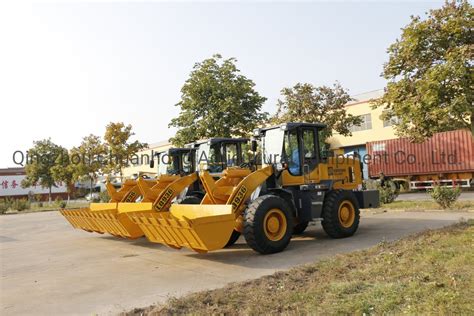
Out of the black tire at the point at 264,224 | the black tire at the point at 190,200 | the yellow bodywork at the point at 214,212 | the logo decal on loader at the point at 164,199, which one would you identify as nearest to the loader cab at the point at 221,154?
the black tire at the point at 190,200

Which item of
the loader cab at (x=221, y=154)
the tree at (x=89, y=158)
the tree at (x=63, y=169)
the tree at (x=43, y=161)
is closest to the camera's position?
the loader cab at (x=221, y=154)

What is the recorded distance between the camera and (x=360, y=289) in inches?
206

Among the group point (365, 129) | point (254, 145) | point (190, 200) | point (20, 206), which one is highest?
point (365, 129)

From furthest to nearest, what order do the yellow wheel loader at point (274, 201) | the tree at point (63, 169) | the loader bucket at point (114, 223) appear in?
the tree at point (63, 169) < the loader bucket at point (114, 223) < the yellow wheel loader at point (274, 201)

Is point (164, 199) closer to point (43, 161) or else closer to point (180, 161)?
point (180, 161)

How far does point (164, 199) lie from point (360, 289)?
601 cm

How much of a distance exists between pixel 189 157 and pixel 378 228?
618 centimetres

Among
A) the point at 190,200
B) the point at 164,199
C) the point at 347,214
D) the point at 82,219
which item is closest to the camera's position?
the point at 164,199

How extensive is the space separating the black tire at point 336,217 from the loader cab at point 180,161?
5.11m

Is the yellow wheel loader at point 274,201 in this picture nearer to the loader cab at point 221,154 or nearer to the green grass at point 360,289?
the green grass at point 360,289

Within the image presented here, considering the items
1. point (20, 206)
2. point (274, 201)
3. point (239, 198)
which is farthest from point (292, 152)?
point (20, 206)

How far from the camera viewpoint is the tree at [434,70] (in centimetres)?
1064

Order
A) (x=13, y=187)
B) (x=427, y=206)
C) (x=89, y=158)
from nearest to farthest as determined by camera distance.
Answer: (x=427, y=206)
(x=89, y=158)
(x=13, y=187)

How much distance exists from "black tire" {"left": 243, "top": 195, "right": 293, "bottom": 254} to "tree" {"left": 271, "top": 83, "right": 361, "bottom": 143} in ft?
56.5
